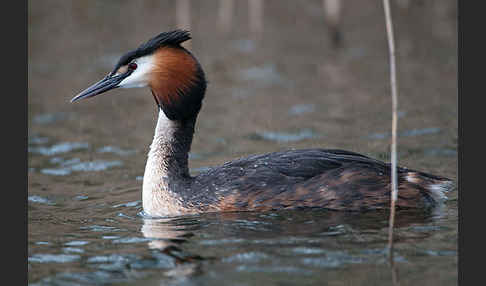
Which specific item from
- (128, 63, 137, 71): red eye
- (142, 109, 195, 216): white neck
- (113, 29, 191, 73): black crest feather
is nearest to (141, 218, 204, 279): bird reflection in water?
(142, 109, 195, 216): white neck

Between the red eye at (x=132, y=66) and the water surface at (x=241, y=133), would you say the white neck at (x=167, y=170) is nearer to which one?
the water surface at (x=241, y=133)

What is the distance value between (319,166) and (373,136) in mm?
3125

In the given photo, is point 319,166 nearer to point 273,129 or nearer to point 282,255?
point 282,255

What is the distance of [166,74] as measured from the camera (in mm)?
7668

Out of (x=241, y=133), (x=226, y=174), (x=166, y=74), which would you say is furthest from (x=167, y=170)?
(x=241, y=133)

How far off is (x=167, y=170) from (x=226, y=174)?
25.0 inches

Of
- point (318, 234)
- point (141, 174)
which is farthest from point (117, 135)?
point (318, 234)

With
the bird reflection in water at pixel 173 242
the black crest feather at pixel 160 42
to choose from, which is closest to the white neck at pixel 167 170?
the bird reflection in water at pixel 173 242

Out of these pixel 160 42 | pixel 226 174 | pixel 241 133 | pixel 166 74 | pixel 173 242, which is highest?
pixel 160 42

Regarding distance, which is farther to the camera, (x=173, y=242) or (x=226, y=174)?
(x=226, y=174)

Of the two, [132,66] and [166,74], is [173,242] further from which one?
[132,66]

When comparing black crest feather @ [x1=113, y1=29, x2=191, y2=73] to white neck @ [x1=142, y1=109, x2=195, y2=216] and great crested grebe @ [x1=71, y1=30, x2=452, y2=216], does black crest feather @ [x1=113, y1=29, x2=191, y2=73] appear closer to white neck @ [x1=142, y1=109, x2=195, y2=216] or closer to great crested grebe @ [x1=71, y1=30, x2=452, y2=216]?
great crested grebe @ [x1=71, y1=30, x2=452, y2=216]

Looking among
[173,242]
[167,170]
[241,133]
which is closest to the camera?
[173,242]

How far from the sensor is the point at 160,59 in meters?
7.67
